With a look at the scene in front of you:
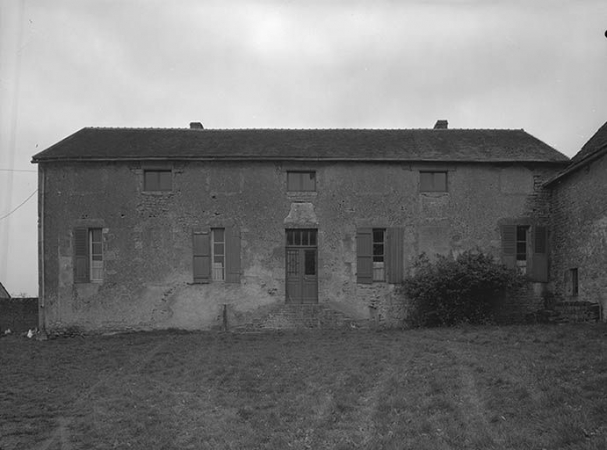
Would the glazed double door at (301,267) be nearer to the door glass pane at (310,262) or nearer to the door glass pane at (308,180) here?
the door glass pane at (310,262)

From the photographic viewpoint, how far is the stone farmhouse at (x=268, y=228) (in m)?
18.5

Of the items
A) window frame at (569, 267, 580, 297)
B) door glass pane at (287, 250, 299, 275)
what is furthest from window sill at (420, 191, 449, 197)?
door glass pane at (287, 250, 299, 275)

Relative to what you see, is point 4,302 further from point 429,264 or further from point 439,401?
point 439,401

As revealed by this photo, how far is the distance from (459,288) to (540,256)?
3265 mm

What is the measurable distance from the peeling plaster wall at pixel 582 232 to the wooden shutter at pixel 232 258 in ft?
32.7

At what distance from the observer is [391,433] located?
7.67 metres

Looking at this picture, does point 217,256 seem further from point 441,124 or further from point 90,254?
point 441,124

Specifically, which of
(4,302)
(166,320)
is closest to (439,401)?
(166,320)

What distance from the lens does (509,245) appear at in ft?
61.8

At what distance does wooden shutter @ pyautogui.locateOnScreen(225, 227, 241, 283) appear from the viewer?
1855cm

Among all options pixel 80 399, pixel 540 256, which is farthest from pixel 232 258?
pixel 540 256

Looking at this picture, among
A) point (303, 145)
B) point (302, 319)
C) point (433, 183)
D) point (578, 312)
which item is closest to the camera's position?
point (578, 312)

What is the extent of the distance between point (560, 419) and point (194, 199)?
44.9 ft

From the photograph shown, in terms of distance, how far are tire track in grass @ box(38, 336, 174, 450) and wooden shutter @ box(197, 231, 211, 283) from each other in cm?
276
